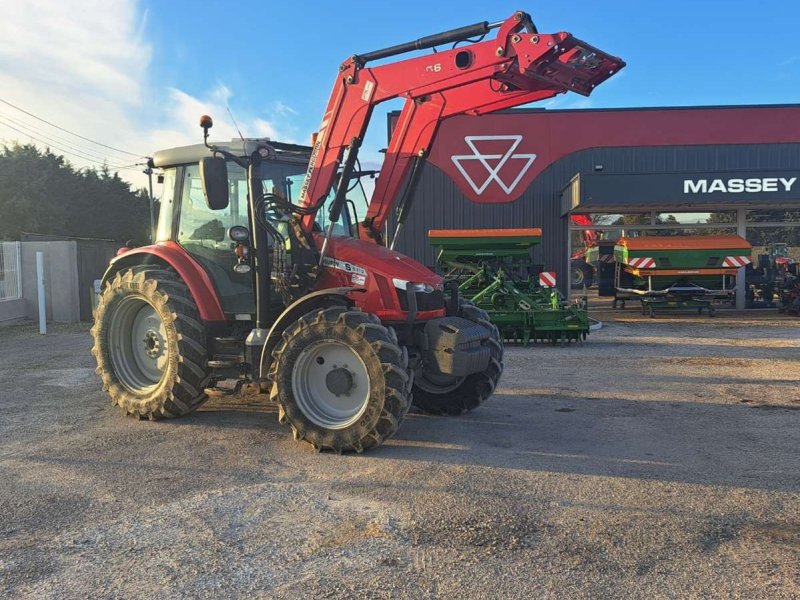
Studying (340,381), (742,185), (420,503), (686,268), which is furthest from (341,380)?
(742,185)

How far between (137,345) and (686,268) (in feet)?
47.4

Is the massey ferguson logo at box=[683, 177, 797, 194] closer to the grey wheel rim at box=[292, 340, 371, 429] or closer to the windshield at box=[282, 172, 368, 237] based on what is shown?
the windshield at box=[282, 172, 368, 237]

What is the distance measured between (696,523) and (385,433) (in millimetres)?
2253

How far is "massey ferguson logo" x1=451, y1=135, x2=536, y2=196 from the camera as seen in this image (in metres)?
18.9

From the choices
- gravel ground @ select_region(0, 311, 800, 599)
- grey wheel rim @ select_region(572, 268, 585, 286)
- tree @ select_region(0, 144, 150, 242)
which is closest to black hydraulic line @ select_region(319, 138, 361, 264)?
gravel ground @ select_region(0, 311, 800, 599)

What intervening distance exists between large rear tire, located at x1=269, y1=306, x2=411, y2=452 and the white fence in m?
12.6

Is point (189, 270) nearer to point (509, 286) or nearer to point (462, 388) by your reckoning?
point (462, 388)

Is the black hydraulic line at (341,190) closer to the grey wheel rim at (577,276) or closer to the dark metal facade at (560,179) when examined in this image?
A: the dark metal facade at (560,179)

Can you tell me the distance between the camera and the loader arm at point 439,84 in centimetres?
482

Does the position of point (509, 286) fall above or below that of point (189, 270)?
below

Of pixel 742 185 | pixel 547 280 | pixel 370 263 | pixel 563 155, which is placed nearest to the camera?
A: pixel 370 263

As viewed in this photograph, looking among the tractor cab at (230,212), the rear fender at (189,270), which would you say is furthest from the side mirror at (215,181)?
the rear fender at (189,270)

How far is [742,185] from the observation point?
16922mm

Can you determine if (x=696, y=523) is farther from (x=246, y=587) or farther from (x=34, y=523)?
(x=34, y=523)
